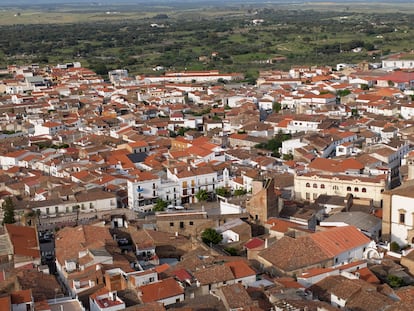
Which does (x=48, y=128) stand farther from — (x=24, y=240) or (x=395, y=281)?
(x=395, y=281)

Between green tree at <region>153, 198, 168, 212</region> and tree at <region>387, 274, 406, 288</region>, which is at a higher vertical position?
tree at <region>387, 274, 406, 288</region>

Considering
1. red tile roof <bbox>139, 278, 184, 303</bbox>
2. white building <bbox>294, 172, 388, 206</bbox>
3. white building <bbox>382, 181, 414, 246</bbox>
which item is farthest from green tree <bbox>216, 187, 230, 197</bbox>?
red tile roof <bbox>139, 278, 184, 303</bbox>

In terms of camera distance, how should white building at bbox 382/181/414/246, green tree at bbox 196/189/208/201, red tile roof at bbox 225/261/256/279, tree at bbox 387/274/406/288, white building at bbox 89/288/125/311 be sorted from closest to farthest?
white building at bbox 89/288/125/311 < red tile roof at bbox 225/261/256/279 < tree at bbox 387/274/406/288 < white building at bbox 382/181/414/246 < green tree at bbox 196/189/208/201

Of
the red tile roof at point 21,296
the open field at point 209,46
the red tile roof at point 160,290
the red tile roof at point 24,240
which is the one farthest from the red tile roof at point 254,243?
the open field at point 209,46

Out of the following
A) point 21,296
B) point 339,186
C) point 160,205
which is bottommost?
point 160,205

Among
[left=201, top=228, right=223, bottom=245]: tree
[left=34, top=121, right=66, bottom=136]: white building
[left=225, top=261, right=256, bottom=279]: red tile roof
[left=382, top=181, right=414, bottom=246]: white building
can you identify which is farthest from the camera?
[left=34, top=121, right=66, bottom=136]: white building

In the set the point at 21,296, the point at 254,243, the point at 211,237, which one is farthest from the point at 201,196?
the point at 21,296

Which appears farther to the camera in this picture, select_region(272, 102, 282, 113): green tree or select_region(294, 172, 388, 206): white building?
select_region(272, 102, 282, 113): green tree

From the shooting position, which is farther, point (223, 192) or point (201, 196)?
point (223, 192)

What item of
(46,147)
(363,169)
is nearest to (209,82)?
(46,147)

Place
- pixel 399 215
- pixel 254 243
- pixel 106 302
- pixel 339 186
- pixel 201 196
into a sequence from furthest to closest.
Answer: pixel 201 196, pixel 339 186, pixel 399 215, pixel 254 243, pixel 106 302

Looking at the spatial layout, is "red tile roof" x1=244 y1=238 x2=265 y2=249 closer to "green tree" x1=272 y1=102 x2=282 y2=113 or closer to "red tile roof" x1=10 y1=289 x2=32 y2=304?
"red tile roof" x1=10 y1=289 x2=32 y2=304

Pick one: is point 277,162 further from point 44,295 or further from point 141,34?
point 141,34
